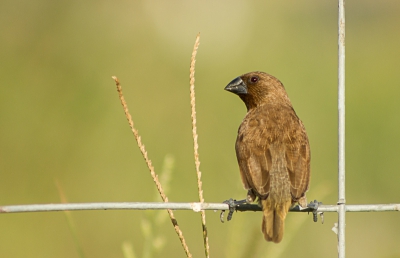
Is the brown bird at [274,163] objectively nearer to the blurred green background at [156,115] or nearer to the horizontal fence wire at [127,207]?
the horizontal fence wire at [127,207]

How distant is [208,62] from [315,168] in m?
4.04

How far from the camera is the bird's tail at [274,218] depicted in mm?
3186

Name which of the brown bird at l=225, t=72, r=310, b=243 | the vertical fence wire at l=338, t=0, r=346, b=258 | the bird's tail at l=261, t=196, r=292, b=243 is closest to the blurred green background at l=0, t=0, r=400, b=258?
the brown bird at l=225, t=72, r=310, b=243

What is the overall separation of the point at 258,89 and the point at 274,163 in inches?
43.3

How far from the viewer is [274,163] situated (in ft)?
11.8

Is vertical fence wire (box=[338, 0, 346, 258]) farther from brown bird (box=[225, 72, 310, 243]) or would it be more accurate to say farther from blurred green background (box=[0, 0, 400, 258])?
blurred green background (box=[0, 0, 400, 258])

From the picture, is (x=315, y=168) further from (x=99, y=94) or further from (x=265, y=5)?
(x=265, y=5)

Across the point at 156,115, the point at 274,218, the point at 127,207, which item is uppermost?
the point at 156,115

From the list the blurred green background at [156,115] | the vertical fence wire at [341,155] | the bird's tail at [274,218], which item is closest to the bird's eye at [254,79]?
the blurred green background at [156,115]

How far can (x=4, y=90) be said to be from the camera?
941cm

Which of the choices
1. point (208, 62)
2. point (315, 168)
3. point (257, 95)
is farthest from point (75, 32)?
point (257, 95)

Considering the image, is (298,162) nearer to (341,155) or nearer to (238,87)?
(341,155)

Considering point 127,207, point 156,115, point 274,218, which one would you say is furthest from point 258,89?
point 156,115

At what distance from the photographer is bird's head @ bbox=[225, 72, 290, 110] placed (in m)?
4.62
